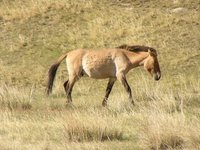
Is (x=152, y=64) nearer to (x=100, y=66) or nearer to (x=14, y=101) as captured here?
(x=100, y=66)

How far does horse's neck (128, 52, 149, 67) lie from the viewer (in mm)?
16141

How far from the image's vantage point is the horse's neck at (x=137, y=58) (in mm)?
16141

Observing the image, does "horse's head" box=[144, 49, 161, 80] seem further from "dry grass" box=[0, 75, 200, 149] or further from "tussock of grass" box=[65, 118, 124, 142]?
"tussock of grass" box=[65, 118, 124, 142]

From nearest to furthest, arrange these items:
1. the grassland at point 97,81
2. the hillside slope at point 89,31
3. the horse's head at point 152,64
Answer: the grassland at point 97,81, the horse's head at point 152,64, the hillside slope at point 89,31

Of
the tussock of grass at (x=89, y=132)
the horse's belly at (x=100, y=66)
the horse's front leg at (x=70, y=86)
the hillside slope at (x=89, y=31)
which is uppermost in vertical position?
the tussock of grass at (x=89, y=132)

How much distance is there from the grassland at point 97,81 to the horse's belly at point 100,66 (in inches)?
30.5

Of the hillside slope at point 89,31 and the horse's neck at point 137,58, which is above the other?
the horse's neck at point 137,58

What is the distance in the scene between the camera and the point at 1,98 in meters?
15.4

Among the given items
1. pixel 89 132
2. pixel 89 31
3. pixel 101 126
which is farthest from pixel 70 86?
pixel 89 31

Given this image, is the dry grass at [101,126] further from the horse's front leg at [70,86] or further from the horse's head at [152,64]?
the horse's head at [152,64]

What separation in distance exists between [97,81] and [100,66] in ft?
20.8

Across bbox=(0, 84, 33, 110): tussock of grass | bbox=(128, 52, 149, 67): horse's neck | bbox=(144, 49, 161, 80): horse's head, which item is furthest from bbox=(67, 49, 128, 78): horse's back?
bbox=(0, 84, 33, 110): tussock of grass

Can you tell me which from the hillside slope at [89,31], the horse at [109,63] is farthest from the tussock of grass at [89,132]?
the hillside slope at [89,31]

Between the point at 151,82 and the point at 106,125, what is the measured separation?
34.1ft
